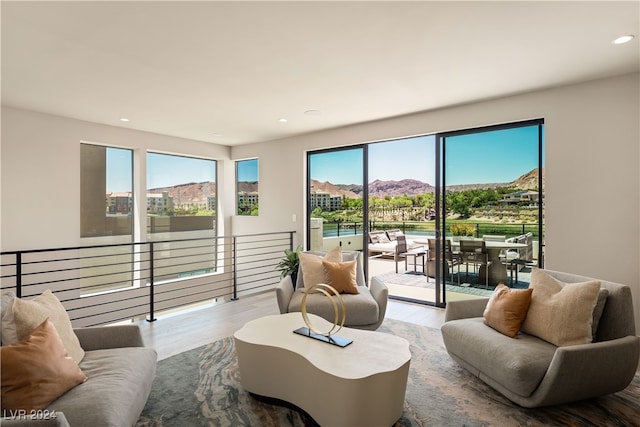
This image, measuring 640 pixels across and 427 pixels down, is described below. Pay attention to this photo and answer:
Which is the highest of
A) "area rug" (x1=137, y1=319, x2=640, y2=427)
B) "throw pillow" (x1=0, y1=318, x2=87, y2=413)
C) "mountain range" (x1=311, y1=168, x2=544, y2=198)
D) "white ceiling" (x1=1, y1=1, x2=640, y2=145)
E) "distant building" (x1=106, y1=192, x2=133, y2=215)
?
"white ceiling" (x1=1, y1=1, x2=640, y2=145)

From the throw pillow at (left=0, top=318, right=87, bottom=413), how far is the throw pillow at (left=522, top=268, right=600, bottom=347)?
2.89 m

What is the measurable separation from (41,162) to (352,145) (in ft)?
13.8

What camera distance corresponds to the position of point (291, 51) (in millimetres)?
2768

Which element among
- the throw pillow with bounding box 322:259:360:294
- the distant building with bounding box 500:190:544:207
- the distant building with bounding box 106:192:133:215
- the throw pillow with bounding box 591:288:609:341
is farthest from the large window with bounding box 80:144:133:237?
the throw pillow with bounding box 591:288:609:341

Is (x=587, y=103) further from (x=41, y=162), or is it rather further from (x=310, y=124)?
(x=41, y=162)

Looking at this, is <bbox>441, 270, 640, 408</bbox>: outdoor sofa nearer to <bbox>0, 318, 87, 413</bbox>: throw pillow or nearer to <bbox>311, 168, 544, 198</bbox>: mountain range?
<bbox>311, 168, 544, 198</bbox>: mountain range

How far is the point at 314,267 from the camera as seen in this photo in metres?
3.93

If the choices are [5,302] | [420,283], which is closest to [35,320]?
[5,302]

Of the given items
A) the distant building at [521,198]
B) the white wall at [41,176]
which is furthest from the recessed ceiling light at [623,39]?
the white wall at [41,176]

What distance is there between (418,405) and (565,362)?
94cm

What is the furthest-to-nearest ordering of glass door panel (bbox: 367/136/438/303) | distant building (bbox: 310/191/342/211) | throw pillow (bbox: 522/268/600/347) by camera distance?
distant building (bbox: 310/191/342/211), glass door panel (bbox: 367/136/438/303), throw pillow (bbox: 522/268/600/347)

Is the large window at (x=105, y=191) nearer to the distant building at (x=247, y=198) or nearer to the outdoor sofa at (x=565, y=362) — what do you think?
the distant building at (x=247, y=198)

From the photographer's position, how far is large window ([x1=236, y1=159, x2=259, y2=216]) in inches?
263

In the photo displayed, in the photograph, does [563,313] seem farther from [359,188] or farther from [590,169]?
[359,188]
